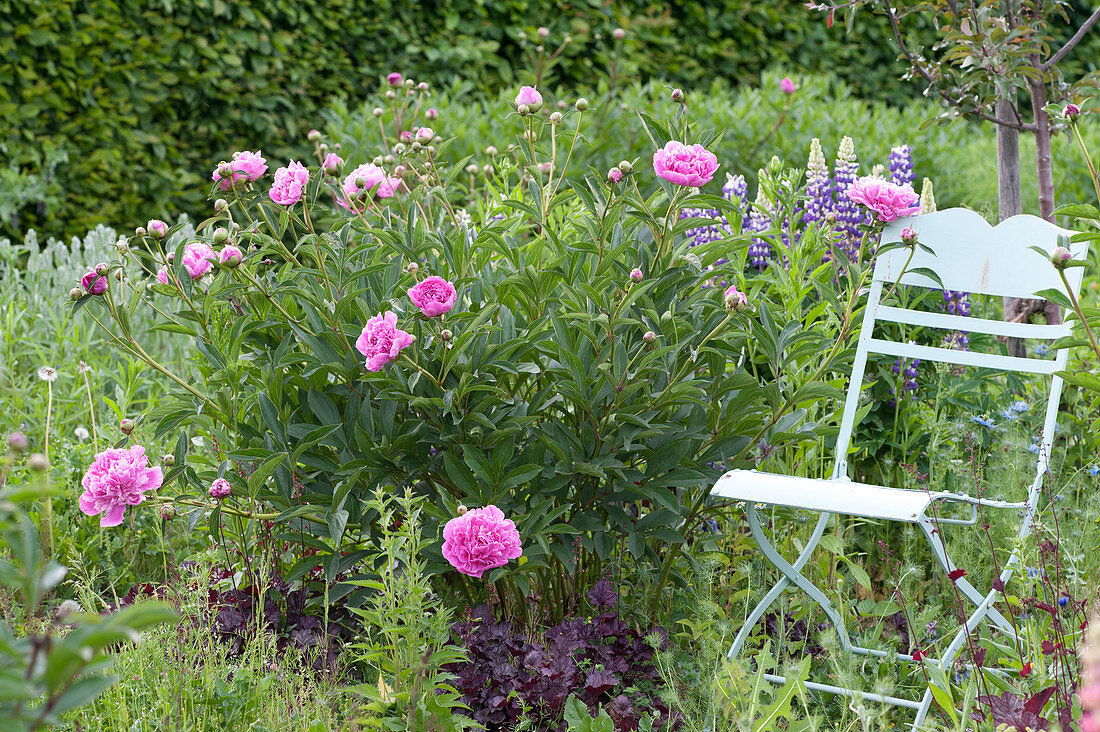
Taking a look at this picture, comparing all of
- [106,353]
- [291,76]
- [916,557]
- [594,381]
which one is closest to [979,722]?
[594,381]

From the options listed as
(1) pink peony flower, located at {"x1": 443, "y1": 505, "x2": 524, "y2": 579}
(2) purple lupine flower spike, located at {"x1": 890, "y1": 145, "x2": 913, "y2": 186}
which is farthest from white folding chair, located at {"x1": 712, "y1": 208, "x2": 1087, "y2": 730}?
(2) purple lupine flower spike, located at {"x1": 890, "y1": 145, "x2": 913, "y2": 186}

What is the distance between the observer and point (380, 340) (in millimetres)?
1984

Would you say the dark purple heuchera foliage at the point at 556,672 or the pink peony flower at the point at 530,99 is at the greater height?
the pink peony flower at the point at 530,99

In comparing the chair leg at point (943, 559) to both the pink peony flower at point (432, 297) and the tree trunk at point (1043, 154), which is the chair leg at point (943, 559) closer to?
the pink peony flower at point (432, 297)

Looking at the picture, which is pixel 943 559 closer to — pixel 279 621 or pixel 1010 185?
pixel 279 621

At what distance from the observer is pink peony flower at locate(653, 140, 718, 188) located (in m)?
2.07

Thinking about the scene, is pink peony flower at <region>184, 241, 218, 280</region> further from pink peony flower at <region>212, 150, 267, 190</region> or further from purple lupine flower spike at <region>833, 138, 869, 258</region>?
purple lupine flower spike at <region>833, 138, 869, 258</region>

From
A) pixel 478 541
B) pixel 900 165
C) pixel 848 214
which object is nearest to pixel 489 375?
pixel 478 541

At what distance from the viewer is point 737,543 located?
277cm

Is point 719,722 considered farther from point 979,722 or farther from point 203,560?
point 203,560

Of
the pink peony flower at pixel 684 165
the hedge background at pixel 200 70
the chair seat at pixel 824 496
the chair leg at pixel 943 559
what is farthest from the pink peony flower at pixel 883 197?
the hedge background at pixel 200 70

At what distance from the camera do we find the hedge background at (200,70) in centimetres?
546

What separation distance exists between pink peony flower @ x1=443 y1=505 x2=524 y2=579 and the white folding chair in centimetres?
48

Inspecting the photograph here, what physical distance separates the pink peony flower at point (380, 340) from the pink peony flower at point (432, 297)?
6 cm
